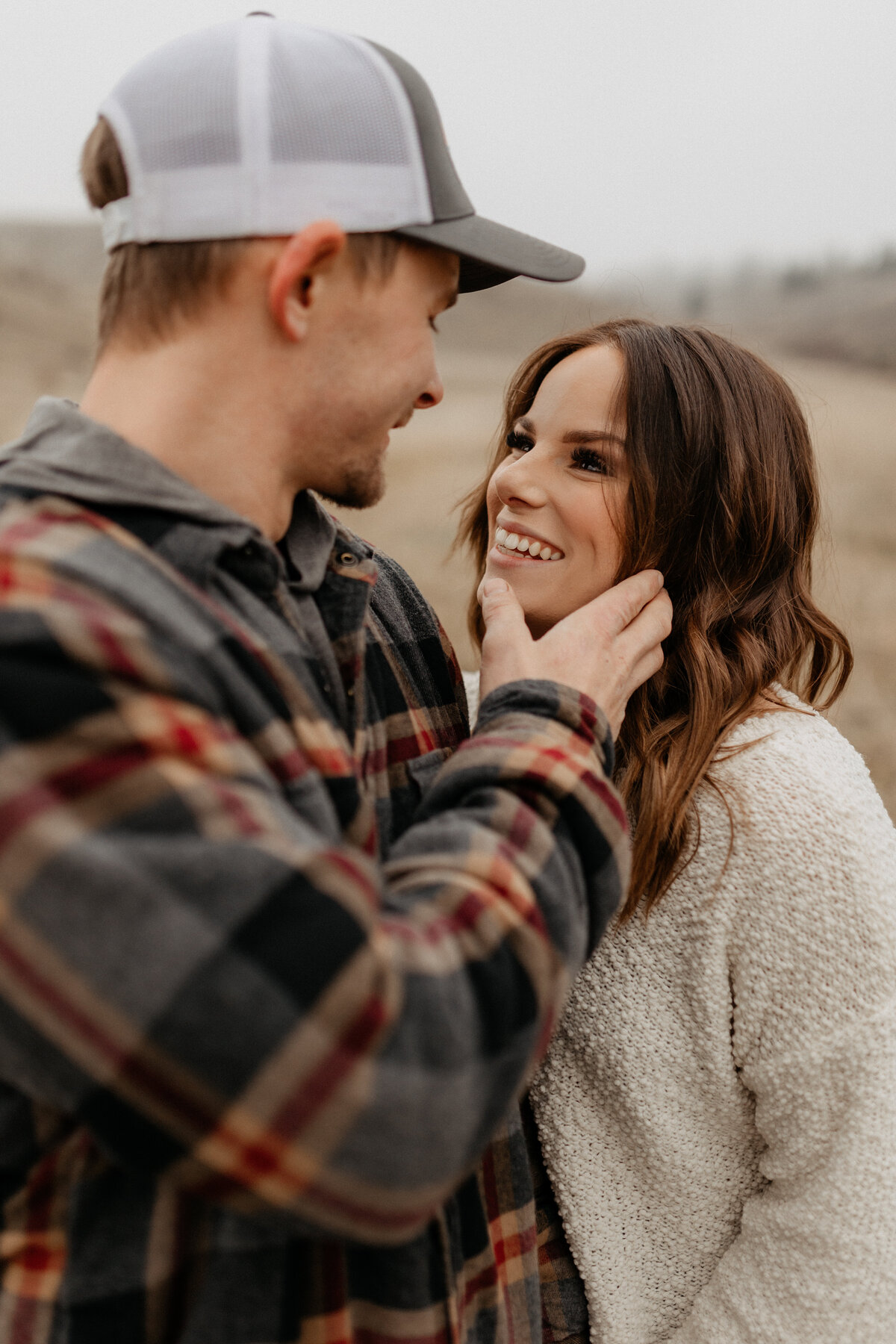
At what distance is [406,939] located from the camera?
856mm

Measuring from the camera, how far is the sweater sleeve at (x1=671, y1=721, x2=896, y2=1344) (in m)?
1.42

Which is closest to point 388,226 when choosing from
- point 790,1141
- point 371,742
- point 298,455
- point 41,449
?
point 298,455

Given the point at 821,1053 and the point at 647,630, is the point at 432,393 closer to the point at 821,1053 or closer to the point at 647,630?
the point at 647,630

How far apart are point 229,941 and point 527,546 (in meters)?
1.25

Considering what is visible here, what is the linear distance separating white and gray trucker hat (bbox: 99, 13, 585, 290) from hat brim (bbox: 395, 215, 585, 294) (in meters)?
0.03

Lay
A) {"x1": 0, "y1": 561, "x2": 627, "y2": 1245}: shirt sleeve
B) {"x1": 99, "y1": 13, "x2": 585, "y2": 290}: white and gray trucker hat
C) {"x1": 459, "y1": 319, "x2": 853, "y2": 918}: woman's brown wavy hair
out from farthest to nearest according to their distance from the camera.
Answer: {"x1": 459, "y1": 319, "x2": 853, "y2": 918}: woman's brown wavy hair, {"x1": 99, "y1": 13, "x2": 585, "y2": 290}: white and gray trucker hat, {"x1": 0, "y1": 561, "x2": 627, "y2": 1245}: shirt sleeve

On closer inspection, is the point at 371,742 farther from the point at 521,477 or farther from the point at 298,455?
the point at 521,477

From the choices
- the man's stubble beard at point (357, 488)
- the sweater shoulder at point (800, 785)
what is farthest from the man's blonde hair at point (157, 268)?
the sweater shoulder at point (800, 785)

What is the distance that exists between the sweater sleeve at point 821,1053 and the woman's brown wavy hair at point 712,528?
286mm

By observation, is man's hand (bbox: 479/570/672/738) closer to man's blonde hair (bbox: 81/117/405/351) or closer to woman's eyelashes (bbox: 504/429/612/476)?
woman's eyelashes (bbox: 504/429/612/476)

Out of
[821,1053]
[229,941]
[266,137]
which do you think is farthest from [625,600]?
[229,941]

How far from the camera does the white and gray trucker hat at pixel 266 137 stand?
1133 millimetres

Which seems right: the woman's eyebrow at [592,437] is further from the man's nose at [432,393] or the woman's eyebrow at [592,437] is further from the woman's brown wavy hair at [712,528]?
the man's nose at [432,393]

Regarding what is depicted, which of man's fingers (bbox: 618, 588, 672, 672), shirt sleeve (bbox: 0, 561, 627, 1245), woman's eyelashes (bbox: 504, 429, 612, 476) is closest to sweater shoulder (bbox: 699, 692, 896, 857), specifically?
man's fingers (bbox: 618, 588, 672, 672)
